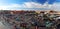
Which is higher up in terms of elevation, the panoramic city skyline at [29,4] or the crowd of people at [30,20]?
the panoramic city skyline at [29,4]

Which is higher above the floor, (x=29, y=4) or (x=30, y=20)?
(x=29, y=4)

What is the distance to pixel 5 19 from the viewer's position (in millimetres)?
1633

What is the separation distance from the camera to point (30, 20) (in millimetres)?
1618

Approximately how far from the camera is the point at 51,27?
159 centimetres

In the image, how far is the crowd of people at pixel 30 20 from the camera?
62.7 inches

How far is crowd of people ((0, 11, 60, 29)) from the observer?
1.59 meters

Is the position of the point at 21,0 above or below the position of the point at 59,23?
above

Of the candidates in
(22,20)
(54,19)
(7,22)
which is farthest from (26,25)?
(54,19)

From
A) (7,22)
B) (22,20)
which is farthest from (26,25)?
(7,22)

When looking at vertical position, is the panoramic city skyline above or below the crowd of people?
above

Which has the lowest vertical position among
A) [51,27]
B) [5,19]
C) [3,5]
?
[51,27]

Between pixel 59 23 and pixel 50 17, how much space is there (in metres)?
0.13

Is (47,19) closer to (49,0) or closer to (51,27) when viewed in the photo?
(51,27)

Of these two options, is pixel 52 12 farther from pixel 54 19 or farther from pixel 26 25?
pixel 26 25
